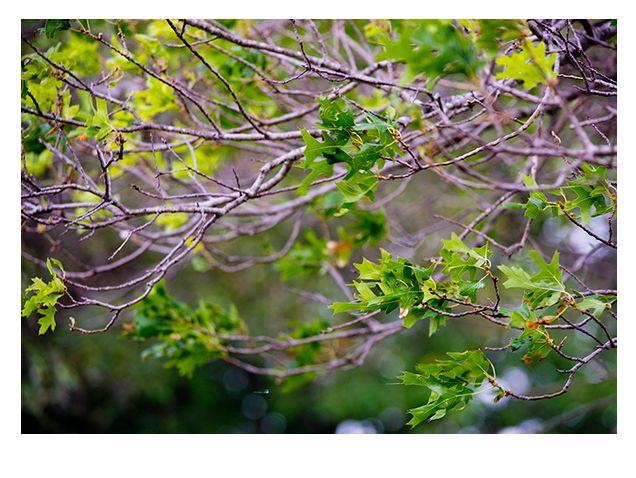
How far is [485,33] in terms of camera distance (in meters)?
0.83

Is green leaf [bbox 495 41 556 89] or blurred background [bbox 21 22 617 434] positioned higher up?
green leaf [bbox 495 41 556 89]

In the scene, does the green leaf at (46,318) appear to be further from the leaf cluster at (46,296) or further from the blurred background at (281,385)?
the blurred background at (281,385)

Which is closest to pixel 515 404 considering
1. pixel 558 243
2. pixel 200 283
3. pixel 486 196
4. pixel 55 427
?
pixel 558 243

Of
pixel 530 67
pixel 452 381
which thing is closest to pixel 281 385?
pixel 452 381

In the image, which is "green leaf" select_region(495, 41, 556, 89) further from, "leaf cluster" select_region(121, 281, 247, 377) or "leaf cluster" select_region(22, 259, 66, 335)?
"leaf cluster" select_region(121, 281, 247, 377)

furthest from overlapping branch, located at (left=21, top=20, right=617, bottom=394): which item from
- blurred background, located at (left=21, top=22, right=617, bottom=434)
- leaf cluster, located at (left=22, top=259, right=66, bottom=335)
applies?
blurred background, located at (left=21, top=22, right=617, bottom=434)

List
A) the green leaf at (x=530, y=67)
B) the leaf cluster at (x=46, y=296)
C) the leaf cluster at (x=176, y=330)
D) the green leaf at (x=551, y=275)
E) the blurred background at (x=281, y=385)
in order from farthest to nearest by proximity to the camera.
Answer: the blurred background at (x=281, y=385) < the leaf cluster at (x=176, y=330) < the leaf cluster at (x=46, y=296) < the green leaf at (x=551, y=275) < the green leaf at (x=530, y=67)

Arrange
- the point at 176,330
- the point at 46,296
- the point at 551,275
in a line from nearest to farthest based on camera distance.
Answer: the point at 551,275 < the point at 46,296 < the point at 176,330

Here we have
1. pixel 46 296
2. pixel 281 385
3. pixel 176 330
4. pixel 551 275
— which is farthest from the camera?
pixel 281 385

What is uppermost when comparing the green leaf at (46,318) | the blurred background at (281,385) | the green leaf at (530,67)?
the green leaf at (530,67)

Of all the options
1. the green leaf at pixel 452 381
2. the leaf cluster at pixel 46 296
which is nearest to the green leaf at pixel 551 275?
the green leaf at pixel 452 381

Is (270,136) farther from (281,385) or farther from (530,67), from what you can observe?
(281,385)

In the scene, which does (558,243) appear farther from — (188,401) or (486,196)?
(188,401)

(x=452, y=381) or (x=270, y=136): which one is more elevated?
(x=270, y=136)
